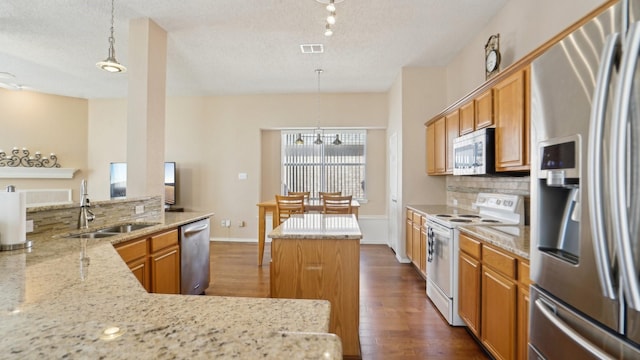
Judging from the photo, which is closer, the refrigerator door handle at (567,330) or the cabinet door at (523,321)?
the refrigerator door handle at (567,330)

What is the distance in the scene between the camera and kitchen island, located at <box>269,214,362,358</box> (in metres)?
2.11

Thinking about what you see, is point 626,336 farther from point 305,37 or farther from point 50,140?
point 50,140

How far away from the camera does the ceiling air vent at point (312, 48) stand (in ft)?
12.6

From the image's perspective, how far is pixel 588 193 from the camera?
0.98 metres

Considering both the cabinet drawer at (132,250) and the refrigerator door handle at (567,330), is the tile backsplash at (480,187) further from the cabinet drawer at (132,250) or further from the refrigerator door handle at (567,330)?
the cabinet drawer at (132,250)

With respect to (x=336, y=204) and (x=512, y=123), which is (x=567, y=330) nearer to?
(x=512, y=123)

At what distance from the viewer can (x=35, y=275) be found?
3.82ft

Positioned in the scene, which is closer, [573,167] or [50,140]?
[573,167]

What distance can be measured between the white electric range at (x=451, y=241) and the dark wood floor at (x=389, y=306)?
155mm

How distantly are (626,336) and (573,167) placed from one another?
544 mm

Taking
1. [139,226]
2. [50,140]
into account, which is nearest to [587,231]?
[139,226]

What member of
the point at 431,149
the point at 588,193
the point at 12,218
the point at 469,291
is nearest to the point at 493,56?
the point at 431,149

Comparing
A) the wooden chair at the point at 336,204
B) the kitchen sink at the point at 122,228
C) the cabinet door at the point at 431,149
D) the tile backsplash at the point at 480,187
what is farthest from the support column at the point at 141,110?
the tile backsplash at the point at 480,187

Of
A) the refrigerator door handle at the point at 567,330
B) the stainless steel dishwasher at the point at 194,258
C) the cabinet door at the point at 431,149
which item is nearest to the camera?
the refrigerator door handle at the point at 567,330
